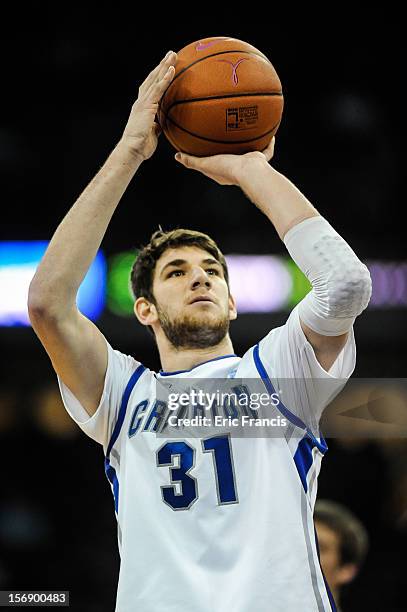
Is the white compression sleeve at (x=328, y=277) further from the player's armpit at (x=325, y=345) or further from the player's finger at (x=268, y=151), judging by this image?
the player's finger at (x=268, y=151)

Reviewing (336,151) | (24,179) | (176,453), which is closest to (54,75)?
(24,179)

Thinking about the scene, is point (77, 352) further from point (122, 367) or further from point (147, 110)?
point (147, 110)

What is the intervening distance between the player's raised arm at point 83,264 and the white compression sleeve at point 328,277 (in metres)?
0.63

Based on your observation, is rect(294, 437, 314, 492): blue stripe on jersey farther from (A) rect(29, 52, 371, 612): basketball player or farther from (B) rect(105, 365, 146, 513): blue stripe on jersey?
(B) rect(105, 365, 146, 513): blue stripe on jersey

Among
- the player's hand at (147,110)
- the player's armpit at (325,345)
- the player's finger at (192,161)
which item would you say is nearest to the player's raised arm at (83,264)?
the player's hand at (147,110)

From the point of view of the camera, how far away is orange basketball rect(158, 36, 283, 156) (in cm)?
299

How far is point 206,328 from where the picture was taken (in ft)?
10.5

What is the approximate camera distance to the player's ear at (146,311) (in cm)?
339

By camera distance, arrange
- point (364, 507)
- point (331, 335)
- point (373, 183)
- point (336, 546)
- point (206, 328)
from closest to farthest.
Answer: point (331, 335), point (206, 328), point (336, 546), point (364, 507), point (373, 183)

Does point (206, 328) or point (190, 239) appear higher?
point (190, 239)

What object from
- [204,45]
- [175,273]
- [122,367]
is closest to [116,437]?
[122,367]

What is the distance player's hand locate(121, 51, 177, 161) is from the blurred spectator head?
229 centimetres

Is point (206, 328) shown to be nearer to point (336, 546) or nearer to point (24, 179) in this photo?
point (336, 546)

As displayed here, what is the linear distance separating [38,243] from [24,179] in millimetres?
1482
